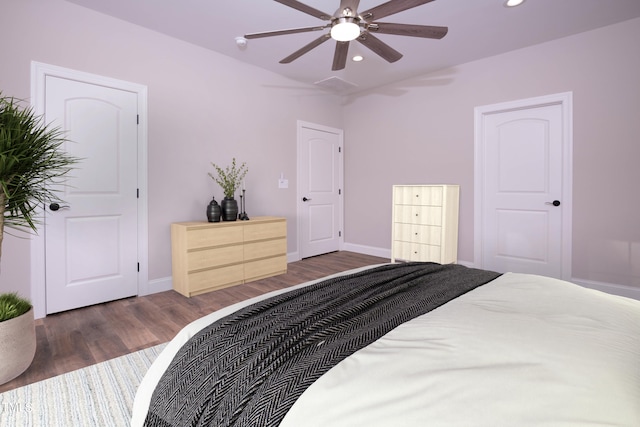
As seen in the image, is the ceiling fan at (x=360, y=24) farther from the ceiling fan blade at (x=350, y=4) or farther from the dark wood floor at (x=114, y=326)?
the dark wood floor at (x=114, y=326)

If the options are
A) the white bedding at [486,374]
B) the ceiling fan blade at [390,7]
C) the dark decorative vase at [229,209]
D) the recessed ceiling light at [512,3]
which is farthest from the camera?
the dark decorative vase at [229,209]

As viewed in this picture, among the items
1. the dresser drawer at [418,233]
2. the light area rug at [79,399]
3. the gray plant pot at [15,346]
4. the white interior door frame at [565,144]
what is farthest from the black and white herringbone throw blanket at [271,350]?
the white interior door frame at [565,144]

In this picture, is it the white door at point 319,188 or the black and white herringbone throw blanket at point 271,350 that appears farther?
the white door at point 319,188

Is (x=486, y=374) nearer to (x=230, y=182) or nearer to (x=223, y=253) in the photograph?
(x=223, y=253)

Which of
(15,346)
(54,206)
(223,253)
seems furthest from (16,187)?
(223,253)

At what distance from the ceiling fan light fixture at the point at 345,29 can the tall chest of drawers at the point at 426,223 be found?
7.27 feet

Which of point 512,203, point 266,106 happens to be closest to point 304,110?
point 266,106

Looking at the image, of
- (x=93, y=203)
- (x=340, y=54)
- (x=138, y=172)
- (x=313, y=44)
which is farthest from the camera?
(x=138, y=172)

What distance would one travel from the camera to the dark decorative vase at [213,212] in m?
3.55

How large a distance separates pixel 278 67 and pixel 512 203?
3.36 meters

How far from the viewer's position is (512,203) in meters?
3.89

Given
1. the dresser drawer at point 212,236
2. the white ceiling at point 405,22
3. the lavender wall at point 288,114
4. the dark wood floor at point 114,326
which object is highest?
the white ceiling at point 405,22

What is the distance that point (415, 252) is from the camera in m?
4.08

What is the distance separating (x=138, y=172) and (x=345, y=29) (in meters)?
2.39
